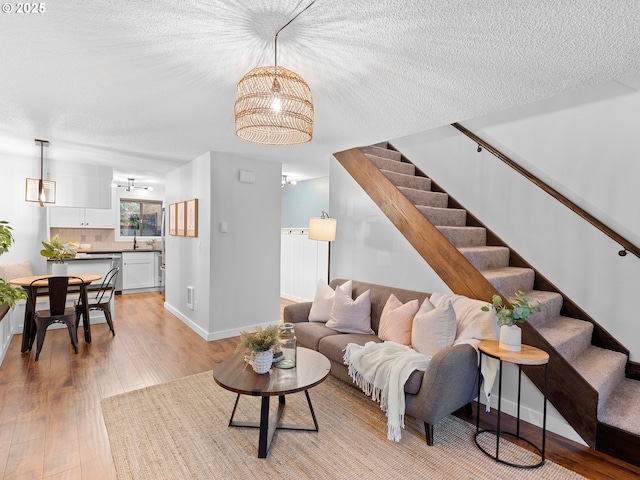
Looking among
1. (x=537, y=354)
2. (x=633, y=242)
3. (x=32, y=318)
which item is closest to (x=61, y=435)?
(x=32, y=318)

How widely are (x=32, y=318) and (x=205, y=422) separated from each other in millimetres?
2859

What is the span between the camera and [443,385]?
2.21m

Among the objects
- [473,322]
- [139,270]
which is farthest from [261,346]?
[139,270]

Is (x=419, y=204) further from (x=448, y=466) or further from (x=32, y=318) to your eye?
(x=32, y=318)

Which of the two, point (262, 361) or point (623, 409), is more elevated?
point (262, 361)

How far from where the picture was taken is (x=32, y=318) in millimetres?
3930

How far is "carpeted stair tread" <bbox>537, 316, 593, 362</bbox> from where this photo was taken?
2516 millimetres

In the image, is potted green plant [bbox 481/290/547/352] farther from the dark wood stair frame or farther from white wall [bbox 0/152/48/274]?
white wall [bbox 0/152/48/274]

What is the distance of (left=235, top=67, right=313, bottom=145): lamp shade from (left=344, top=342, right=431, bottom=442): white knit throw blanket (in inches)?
66.2

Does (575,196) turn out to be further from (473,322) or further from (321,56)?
(321,56)

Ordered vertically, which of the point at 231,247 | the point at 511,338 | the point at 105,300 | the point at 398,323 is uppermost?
the point at 231,247

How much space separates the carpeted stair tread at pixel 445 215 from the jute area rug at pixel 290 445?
1.86m

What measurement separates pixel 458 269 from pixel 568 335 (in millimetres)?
909

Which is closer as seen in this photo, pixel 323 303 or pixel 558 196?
pixel 558 196
